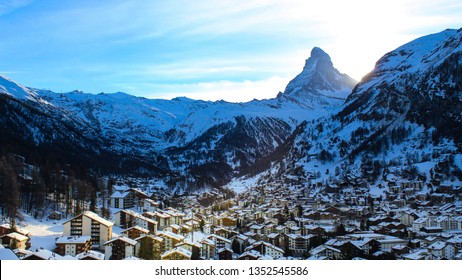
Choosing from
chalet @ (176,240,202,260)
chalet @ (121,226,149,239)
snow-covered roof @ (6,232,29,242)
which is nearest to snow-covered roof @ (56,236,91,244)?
snow-covered roof @ (6,232,29,242)

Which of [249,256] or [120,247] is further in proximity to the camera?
[120,247]

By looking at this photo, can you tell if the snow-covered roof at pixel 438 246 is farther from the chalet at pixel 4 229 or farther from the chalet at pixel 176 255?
the chalet at pixel 4 229

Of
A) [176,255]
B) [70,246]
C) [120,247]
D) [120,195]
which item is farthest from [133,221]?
[176,255]

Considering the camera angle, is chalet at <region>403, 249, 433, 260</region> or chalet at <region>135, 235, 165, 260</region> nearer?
chalet at <region>403, 249, 433, 260</region>

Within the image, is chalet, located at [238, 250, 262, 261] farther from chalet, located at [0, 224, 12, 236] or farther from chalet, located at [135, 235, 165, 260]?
chalet, located at [0, 224, 12, 236]

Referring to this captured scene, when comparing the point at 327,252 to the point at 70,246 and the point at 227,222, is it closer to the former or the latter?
the point at 70,246

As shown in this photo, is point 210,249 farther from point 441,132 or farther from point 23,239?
point 441,132

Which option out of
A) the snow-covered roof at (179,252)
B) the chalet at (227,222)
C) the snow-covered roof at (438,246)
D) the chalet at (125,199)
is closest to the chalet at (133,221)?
the snow-covered roof at (179,252)
